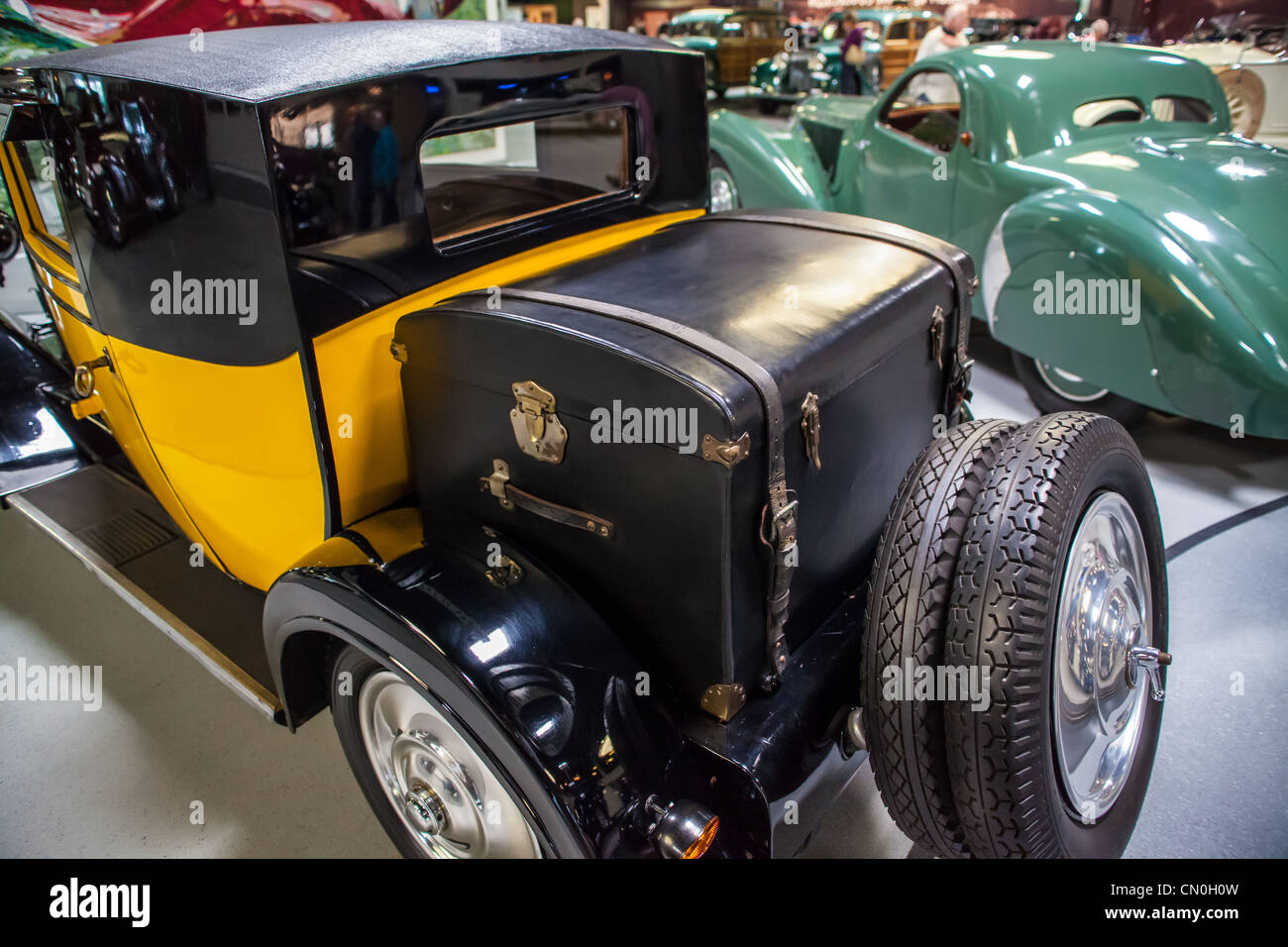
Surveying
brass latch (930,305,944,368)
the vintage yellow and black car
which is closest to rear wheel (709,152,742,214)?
the vintage yellow and black car

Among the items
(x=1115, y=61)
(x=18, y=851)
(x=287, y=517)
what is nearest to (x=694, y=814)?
(x=287, y=517)

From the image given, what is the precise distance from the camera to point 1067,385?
3.56 meters

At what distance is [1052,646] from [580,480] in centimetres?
79

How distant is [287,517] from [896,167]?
363 cm

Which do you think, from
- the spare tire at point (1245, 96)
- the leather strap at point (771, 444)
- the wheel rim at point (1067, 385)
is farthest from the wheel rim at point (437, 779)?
the spare tire at point (1245, 96)

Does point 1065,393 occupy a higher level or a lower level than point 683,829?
lower

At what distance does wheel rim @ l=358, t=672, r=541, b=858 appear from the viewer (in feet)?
4.85

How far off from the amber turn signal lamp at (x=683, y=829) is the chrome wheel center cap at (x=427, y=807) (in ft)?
1.76

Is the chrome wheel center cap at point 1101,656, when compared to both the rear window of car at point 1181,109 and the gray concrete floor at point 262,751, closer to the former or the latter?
the gray concrete floor at point 262,751

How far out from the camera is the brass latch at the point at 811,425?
1292mm

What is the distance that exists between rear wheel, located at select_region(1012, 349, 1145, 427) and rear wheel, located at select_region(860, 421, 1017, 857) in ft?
7.48

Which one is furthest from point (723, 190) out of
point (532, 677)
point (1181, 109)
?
point (532, 677)

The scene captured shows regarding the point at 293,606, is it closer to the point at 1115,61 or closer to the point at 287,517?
the point at 287,517

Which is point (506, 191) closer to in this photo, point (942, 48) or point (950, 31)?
point (950, 31)
